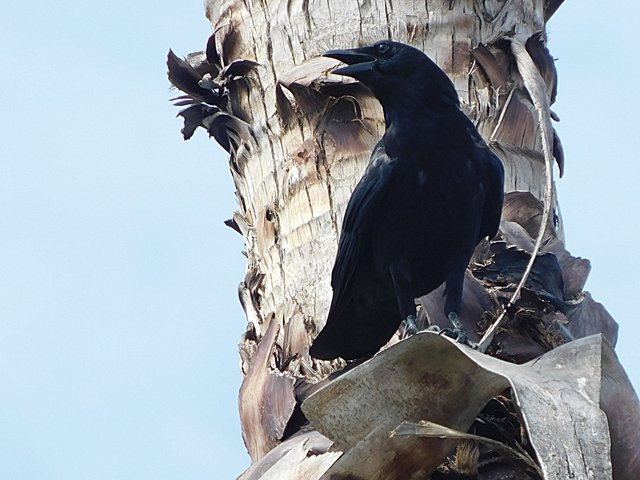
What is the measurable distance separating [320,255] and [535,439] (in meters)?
1.36

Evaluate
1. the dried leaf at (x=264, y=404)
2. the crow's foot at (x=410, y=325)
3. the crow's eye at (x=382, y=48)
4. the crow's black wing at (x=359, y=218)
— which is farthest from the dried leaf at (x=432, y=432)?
the crow's eye at (x=382, y=48)

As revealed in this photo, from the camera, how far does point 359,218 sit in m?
4.10

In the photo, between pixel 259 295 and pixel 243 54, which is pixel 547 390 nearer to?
pixel 259 295

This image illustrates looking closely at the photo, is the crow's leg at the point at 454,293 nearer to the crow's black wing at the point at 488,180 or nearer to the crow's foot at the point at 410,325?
the crow's foot at the point at 410,325

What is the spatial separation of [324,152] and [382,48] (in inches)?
16.6

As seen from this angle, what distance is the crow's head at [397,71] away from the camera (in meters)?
4.17

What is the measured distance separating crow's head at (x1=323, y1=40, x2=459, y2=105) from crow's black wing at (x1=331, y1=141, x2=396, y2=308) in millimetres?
222

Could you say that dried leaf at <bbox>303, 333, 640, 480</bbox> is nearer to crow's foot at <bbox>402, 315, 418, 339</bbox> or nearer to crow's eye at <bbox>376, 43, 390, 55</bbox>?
crow's foot at <bbox>402, 315, 418, 339</bbox>

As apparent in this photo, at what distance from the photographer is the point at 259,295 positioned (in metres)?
4.53

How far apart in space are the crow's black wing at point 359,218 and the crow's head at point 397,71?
0.22m

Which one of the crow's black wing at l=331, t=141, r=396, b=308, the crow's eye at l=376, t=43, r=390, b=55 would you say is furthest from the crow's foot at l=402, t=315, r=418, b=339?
the crow's eye at l=376, t=43, r=390, b=55

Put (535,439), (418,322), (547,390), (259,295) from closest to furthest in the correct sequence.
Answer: (535,439) → (547,390) → (418,322) → (259,295)

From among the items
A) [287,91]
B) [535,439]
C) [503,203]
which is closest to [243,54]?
[287,91]

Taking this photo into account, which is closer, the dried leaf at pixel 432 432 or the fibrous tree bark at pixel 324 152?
the dried leaf at pixel 432 432
